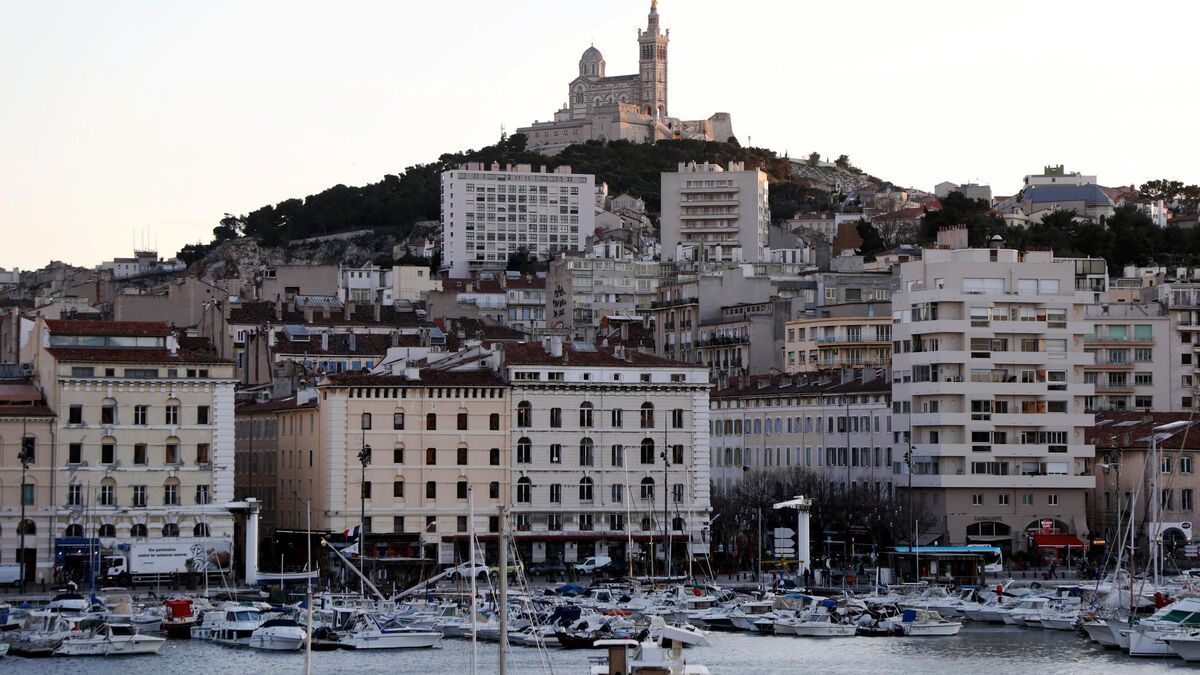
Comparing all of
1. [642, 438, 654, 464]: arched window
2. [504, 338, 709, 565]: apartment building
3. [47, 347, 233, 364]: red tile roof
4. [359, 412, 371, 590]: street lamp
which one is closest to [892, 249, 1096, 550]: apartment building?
[504, 338, 709, 565]: apartment building

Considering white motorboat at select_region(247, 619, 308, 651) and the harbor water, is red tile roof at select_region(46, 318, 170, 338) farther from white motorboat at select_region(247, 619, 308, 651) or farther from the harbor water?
white motorboat at select_region(247, 619, 308, 651)

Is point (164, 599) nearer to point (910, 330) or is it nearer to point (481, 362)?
point (481, 362)

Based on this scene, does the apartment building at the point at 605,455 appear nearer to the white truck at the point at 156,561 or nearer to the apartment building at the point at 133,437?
the apartment building at the point at 133,437

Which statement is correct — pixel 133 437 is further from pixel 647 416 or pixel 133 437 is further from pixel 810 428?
pixel 810 428

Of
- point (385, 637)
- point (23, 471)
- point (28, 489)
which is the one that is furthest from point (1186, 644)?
point (28, 489)

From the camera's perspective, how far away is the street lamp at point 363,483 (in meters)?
91.8

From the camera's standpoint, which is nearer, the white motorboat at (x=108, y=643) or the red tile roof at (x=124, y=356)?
the white motorboat at (x=108, y=643)

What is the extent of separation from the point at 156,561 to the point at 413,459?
13.0m

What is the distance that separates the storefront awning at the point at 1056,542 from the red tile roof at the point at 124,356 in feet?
130

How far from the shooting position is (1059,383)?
11069cm

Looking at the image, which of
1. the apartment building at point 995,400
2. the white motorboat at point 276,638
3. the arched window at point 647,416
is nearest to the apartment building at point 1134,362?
the apartment building at point 995,400

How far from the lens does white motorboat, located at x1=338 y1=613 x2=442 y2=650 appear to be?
251 ft

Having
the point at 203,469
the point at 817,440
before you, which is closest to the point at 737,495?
the point at 817,440

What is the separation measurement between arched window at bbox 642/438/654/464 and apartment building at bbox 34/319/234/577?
18970 millimetres
